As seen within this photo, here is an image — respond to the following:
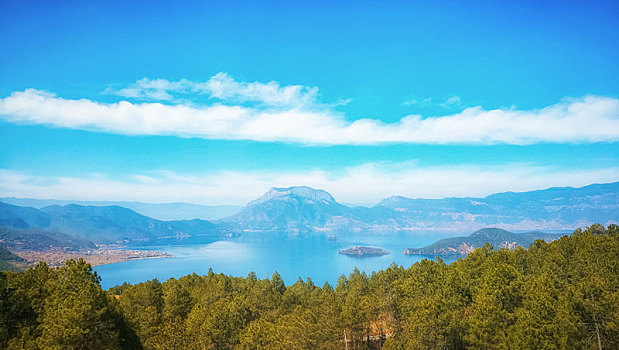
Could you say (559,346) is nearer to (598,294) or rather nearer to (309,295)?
(598,294)

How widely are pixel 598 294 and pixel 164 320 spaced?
35034 mm

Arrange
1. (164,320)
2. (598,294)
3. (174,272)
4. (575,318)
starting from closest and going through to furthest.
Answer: (575,318)
(598,294)
(164,320)
(174,272)

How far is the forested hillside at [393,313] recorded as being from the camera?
19266 mm

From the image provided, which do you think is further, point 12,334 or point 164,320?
point 164,320

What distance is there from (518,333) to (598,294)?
8.10 metres

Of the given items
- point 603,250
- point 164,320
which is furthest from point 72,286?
point 603,250

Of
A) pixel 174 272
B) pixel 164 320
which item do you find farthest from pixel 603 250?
pixel 174 272

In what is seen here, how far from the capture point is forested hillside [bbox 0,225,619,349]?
19266 millimetres

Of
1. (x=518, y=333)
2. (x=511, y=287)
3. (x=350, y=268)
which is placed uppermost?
(x=511, y=287)

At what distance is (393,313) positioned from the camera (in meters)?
30.9

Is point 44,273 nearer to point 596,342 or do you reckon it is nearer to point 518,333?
point 518,333

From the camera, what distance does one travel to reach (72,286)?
21406 mm

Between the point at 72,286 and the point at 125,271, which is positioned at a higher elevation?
the point at 72,286

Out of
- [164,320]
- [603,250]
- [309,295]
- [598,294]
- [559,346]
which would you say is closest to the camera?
[559,346]
